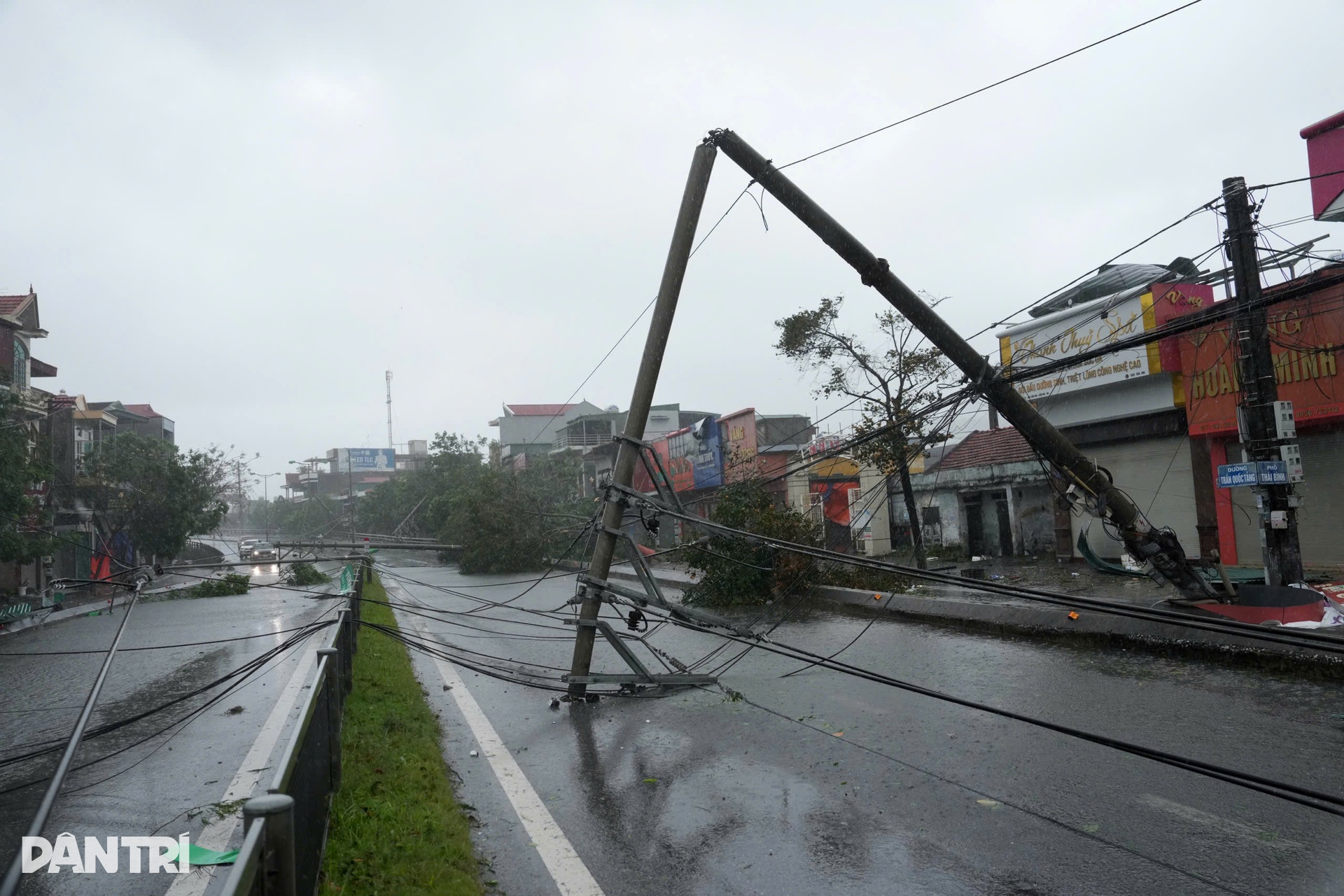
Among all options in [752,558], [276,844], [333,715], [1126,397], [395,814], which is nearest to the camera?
[276,844]

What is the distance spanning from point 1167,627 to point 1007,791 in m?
6.98

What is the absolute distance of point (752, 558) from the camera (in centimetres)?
1817

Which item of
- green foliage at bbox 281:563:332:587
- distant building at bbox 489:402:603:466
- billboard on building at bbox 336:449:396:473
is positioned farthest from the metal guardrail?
billboard on building at bbox 336:449:396:473

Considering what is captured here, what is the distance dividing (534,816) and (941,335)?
21.9 ft

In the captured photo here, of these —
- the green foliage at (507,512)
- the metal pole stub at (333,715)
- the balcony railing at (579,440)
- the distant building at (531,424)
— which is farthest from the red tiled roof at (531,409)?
the metal pole stub at (333,715)

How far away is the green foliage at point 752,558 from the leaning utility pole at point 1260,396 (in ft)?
28.2

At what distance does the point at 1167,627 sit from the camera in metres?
11.6

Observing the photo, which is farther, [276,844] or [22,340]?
[22,340]

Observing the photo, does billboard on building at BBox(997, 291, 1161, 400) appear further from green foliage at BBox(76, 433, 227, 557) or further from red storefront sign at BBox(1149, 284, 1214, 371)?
green foliage at BBox(76, 433, 227, 557)

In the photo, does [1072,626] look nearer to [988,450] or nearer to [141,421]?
[988,450]

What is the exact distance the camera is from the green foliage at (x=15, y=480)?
2078 cm

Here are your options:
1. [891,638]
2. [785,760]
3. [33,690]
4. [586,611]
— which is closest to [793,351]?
[891,638]

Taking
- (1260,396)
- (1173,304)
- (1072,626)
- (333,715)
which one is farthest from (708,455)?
(333,715)

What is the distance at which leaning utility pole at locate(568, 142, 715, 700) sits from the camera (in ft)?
31.8
